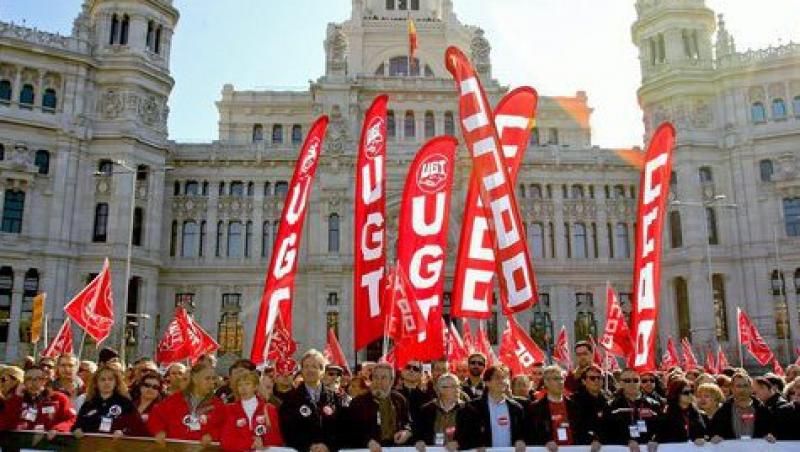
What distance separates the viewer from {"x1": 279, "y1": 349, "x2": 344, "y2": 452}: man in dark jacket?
766cm

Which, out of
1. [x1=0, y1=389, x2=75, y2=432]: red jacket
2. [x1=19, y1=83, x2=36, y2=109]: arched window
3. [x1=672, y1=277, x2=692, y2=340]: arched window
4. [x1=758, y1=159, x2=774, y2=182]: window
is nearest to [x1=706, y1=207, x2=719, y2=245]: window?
[x1=672, y1=277, x2=692, y2=340]: arched window

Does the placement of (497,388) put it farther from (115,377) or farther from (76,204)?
(76,204)

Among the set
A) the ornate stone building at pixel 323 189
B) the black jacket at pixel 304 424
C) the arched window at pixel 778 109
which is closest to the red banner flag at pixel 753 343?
the ornate stone building at pixel 323 189

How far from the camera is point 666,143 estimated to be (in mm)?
12656

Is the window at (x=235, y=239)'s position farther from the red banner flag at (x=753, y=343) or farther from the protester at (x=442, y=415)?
the protester at (x=442, y=415)

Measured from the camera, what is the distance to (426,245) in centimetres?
1272

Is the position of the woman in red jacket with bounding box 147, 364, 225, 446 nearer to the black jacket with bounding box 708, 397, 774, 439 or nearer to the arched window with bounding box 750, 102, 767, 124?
the black jacket with bounding box 708, 397, 774, 439

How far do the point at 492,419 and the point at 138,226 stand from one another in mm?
40175

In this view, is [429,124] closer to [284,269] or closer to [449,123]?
[449,123]

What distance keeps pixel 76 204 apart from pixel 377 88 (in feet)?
71.6

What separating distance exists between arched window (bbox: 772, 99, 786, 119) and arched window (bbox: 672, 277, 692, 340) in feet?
41.6

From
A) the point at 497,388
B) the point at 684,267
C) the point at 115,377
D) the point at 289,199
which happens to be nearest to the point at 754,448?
the point at 497,388

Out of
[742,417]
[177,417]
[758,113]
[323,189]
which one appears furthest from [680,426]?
[758,113]

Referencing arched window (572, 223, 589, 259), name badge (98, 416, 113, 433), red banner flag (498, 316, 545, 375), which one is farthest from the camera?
arched window (572, 223, 589, 259)
